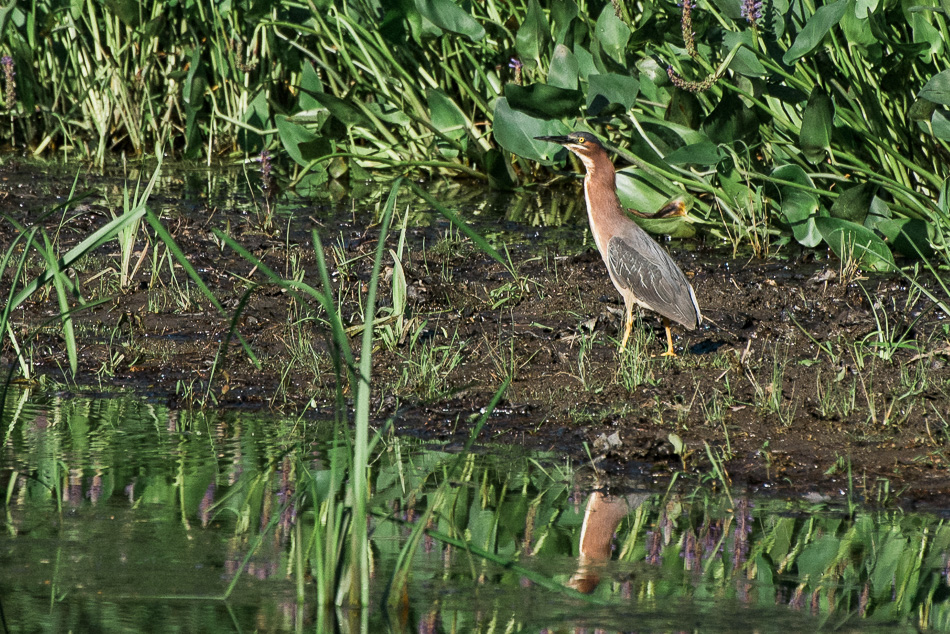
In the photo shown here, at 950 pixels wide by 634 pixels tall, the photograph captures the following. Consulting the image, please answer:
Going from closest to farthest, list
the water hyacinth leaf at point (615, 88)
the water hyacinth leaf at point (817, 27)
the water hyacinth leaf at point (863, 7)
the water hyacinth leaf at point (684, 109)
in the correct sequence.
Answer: the water hyacinth leaf at point (817, 27)
the water hyacinth leaf at point (863, 7)
the water hyacinth leaf at point (615, 88)
the water hyacinth leaf at point (684, 109)

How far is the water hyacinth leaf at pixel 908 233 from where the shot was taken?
243 inches

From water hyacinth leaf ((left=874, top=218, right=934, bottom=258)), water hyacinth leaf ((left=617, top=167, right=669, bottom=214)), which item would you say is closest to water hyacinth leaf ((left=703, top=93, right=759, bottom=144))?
water hyacinth leaf ((left=617, top=167, right=669, bottom=214))

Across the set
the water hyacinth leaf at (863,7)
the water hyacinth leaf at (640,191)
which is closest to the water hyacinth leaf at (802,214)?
the water hyacinth leaf at (640,191)

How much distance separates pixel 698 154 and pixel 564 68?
Result: 0.92 metres

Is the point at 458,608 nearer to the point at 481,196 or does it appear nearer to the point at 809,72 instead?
the point at 809,72

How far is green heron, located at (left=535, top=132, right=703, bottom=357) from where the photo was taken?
521 cm

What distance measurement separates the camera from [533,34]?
715 centimetres

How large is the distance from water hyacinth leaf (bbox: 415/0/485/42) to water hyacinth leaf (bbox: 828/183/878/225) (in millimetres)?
2377

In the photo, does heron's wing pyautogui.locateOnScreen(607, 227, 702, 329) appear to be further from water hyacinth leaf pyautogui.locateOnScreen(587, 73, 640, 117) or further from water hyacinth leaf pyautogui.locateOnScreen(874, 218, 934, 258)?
water hyacinth leaf pyautogui.locateOnScreen(874, 218, 934, 258)

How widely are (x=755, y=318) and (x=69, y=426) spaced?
2962 mm

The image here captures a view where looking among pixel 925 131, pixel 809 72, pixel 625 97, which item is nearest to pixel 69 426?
pixel 625 97

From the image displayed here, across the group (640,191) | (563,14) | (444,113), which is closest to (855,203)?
(640,191)

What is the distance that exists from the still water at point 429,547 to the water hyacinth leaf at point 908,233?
2.92 metres

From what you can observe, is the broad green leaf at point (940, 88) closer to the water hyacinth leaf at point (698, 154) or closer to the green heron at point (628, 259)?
the water hyacinth leaf at point (698, 154)
